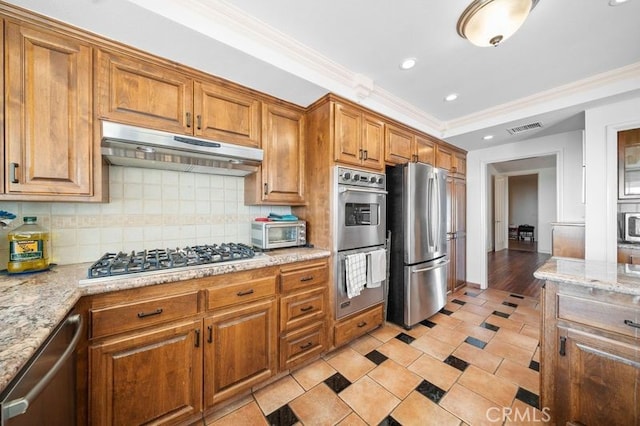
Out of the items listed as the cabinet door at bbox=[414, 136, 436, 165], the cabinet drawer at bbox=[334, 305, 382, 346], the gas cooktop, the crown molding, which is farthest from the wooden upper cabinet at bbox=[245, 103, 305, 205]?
the crown molding

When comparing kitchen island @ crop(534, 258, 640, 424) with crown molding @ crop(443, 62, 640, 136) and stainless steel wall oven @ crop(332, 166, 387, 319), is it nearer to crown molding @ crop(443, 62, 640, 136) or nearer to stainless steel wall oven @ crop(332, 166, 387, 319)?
stainless steel wall oven @ crop(332, 166, 387, 319)

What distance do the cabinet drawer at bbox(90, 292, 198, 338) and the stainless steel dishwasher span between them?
105 millimetres

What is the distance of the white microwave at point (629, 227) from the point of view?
2184 mm

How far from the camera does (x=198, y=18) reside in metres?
1.38

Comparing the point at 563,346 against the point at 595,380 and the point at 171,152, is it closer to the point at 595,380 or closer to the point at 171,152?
the point at 595,380

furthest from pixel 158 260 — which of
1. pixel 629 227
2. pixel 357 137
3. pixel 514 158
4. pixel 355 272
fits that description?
pixel 514 158

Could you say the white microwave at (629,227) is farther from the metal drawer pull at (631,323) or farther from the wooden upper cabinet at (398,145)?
the wooden upper cabinet at (398,145)

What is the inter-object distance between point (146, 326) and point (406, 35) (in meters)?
2.49

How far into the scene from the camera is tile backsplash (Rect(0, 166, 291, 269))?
1531mm

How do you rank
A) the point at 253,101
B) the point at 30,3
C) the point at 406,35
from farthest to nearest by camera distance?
the point at 253,101
the point at 406,35
the point at 30,3

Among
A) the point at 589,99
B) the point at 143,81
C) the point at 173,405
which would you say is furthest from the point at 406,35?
the point at 173,405

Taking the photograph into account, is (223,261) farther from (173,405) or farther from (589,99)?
(589,99)

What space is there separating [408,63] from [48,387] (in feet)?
9.13

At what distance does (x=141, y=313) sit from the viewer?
47.7 inches
